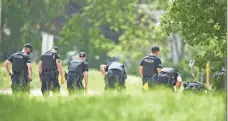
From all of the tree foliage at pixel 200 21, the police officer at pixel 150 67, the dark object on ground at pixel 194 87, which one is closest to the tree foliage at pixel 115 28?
the tree foliage at pixel 200 21

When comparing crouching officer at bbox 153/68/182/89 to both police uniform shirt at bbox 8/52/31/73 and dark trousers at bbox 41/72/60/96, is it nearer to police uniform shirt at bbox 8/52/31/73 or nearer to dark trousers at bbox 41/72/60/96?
dark trousers at bbox 41/72/60/96

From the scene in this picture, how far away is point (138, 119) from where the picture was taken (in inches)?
378

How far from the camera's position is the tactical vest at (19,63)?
13.4 meters

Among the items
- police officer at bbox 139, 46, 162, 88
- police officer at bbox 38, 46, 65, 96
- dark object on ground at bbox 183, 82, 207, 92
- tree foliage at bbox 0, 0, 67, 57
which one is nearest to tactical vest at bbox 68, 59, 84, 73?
police officer at bbox 38, 46, 65, 96

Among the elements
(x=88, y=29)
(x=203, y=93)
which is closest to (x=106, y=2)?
(x=88, y=29)

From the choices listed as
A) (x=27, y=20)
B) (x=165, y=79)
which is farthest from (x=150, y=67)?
(x=27, y=20)

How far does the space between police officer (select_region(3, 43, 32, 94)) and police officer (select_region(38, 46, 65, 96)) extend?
0.34 meters

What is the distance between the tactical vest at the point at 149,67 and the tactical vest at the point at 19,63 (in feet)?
8.04

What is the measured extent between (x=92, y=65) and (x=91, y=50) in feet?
6.37

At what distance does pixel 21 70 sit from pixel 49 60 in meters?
0.60

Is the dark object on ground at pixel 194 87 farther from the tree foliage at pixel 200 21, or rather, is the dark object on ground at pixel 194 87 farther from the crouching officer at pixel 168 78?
the tree foliage at pixel 200 21

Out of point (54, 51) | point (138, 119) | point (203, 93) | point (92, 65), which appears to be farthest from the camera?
point (92, 65)

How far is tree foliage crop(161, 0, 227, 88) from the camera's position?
526 inches

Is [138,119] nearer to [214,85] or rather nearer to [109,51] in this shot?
[214,85]
